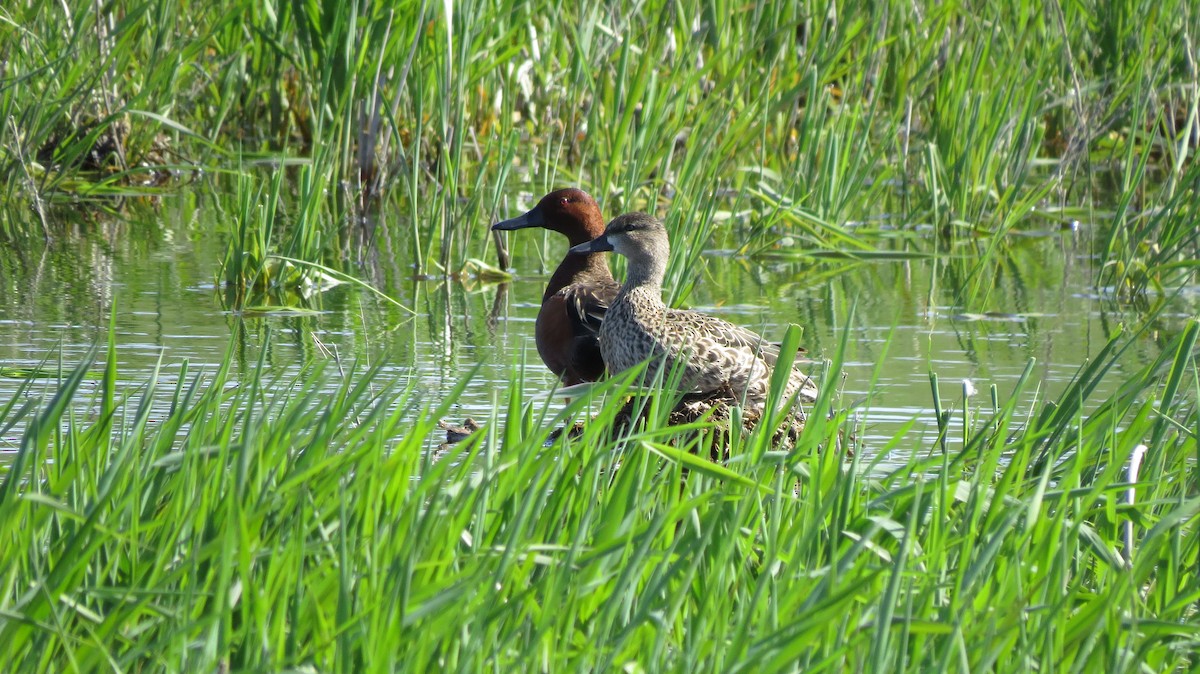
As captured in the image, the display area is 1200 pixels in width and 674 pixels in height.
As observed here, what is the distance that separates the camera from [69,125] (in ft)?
26.2

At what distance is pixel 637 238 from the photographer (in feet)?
18.2

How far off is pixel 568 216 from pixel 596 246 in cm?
99

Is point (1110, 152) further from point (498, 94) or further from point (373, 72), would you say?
point (373, 72)

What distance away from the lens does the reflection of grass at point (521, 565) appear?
6.67 feet

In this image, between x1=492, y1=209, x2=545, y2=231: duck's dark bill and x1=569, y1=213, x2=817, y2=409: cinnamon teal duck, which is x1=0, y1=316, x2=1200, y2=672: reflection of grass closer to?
x1=569, y1=213, x2=817, y2=409: cinnamon teal duck

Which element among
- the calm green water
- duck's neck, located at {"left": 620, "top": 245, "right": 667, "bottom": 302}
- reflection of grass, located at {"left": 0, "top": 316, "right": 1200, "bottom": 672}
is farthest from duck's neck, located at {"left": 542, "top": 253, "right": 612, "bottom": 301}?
reflection of grass, located at {"left": 0, "top": 316, "right": 1200, "bottom": 672}

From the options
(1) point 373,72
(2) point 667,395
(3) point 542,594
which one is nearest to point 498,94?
(1) point 373,72

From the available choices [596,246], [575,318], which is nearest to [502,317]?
[596,246]

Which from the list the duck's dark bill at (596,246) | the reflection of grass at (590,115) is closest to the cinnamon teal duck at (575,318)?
the duck's dark bill at (596,246)

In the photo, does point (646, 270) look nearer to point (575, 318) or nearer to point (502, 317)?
point (575, 318)

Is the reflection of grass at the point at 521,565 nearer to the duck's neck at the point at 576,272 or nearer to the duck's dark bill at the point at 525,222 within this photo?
the duck's neck at the point at 576,272

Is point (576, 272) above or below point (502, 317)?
above

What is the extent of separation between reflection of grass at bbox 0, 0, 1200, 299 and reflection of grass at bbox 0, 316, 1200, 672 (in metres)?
3.07

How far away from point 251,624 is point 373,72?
5077mm
